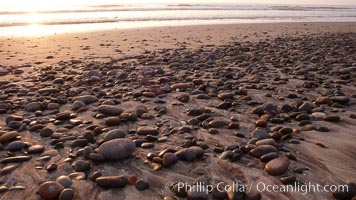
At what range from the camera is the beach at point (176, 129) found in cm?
278

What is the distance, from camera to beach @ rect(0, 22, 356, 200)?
278cm

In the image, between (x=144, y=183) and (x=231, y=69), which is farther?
(x=231, y=69)

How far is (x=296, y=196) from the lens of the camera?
257 centimetres

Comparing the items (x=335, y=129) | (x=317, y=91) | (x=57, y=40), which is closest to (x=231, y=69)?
(x=317, y=91)

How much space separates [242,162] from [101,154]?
1380 millimetres

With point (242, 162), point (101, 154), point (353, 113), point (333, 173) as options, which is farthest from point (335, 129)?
point (101, 154)

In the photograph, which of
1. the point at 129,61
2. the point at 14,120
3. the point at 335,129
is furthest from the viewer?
the point at 129,61

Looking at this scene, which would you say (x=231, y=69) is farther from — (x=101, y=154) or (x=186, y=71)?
(x=101, y=154)

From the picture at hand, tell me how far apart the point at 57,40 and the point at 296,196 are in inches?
508

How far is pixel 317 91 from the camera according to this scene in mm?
5402

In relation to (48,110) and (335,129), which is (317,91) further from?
(48,110)

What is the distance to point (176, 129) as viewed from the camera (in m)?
3.88

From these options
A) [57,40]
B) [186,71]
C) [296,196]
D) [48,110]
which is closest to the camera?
[296,196]

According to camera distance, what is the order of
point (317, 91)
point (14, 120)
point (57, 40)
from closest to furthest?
point (14, 120), point (317, 91), point (57, 40)
